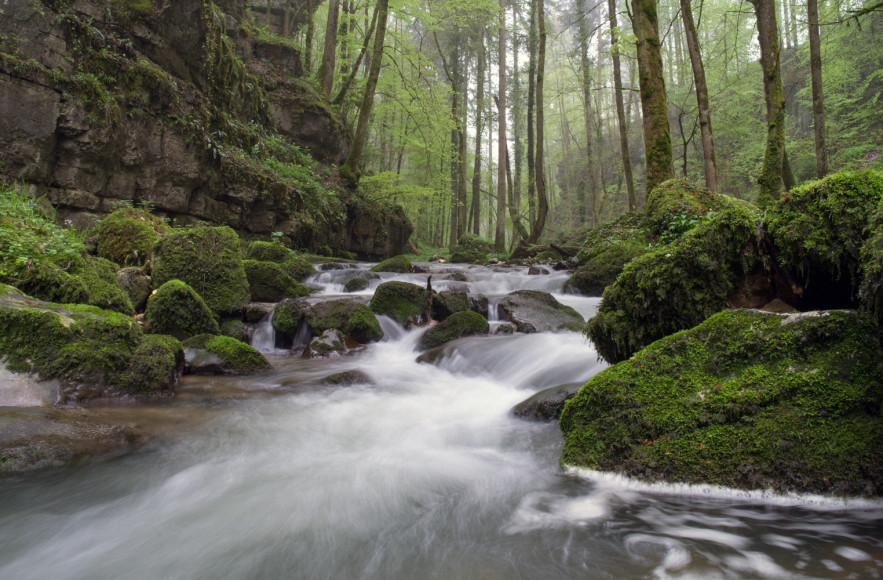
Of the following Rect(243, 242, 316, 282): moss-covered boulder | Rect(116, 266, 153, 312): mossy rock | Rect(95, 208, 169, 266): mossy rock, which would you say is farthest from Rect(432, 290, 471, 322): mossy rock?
Rect(95, 208, 169, 266): mossy rock

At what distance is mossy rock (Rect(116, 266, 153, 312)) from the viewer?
22.1 ft

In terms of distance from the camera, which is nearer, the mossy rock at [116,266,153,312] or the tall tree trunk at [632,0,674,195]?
the mossy rock at [116,266,153,312]

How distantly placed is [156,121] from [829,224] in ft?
40.8

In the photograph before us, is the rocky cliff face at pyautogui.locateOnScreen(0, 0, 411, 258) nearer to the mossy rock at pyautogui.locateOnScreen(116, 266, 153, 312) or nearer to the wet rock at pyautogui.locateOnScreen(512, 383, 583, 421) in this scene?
the mossy rock at pyautogui.locateOnScreen(116, 266, 153, 312)

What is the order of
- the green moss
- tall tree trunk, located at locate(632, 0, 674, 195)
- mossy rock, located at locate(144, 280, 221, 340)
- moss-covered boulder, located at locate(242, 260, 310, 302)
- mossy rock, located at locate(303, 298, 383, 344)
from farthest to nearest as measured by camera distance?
tall tree trunk, located at locate(632, 0, 674, 195) < moss-covered boulder, located at locate(242, 260, 310, 302) < mossy rock, located at locate(303, 298, 383, 344) < mossy rock, located at locate(144, 280, 221, 340) < the green moss

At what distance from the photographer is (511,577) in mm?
1938

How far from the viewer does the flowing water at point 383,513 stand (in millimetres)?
1907

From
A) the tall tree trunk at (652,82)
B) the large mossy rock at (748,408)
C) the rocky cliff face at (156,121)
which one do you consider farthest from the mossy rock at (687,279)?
the rocky cliff face at (156,121)

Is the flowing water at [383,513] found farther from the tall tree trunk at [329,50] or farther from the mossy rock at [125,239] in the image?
the tall tree trunk at [329,50]

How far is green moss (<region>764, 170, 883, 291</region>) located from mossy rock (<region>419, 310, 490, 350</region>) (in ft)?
16.0

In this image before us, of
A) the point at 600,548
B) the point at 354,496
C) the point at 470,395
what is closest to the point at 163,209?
the point at 470,395

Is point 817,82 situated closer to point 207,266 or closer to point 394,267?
point 394,267

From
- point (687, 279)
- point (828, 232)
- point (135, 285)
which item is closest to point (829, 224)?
point (828, 232)

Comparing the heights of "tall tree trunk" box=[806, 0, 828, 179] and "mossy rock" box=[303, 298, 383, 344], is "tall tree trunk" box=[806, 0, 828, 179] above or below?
above
